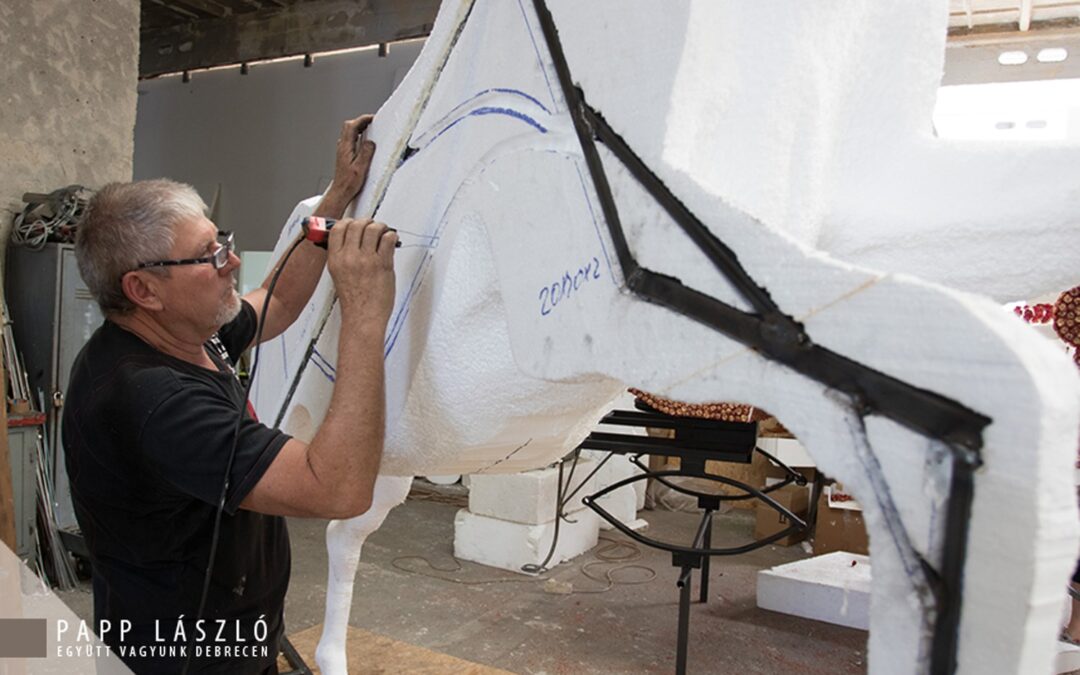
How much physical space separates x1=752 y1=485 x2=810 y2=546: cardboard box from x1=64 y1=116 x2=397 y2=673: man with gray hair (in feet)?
11.1

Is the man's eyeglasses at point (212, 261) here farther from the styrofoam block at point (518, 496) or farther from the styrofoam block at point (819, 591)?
the styrofoam block at point (819, 591)

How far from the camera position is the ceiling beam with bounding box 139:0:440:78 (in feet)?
17.4

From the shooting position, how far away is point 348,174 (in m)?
1.40

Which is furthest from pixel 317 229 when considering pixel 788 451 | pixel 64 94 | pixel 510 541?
pixel 788 451

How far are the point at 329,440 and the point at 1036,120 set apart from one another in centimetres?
340

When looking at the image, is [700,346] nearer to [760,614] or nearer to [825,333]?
[825,333]

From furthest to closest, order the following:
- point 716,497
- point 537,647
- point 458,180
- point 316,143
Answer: point 316,143
point 537,647
point 716,497
point 458,180

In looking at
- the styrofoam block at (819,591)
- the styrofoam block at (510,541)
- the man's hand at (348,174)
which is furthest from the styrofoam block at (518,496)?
the man's hand at (348,174)

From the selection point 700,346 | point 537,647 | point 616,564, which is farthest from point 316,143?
point 700,346

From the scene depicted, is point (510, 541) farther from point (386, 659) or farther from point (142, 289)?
point (142, 289)

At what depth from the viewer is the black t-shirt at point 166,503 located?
1.15 m

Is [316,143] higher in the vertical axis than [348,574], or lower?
higher

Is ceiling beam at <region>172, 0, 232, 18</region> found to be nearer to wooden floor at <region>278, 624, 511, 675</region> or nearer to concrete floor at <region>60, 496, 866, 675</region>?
concrete floor at <region>60, 496, 866, 675</region>

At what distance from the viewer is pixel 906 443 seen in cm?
53
